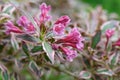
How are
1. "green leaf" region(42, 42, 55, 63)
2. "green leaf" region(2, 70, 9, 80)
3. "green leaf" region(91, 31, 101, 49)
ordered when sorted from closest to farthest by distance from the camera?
"green leaf" region(42, 42, 55, 63)
"green leaf" region(2, 70, 9, 80)
"green leaf" region(91, 31, 101, 49)

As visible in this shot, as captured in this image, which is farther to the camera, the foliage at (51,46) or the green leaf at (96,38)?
the green leaf at (96,38)

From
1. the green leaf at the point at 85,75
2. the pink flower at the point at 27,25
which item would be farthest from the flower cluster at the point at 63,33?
the green leaf at the point at 85,75

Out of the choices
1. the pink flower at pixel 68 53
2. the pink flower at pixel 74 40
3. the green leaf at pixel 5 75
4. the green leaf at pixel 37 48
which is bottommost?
the green leaf at pixel 5 75

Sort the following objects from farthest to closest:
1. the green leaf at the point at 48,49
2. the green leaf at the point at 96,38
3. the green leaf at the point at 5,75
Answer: the green leaf at the point at 96,38, the green leaf at the point at 5,75, the green leaf at the point at 48,49

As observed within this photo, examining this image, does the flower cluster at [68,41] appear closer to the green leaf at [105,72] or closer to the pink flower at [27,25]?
the pink flower at [27,25]

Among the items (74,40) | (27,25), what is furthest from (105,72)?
(27,25)

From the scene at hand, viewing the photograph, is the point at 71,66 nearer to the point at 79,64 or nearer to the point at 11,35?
the point at 79,64

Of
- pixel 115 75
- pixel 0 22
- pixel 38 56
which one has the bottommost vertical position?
pixel 115 75

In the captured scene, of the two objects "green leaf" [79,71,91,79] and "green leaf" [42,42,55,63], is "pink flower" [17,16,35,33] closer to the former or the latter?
"green leaf" [42,42,55,63]

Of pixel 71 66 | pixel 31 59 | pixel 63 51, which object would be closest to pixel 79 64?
pixel 71 66

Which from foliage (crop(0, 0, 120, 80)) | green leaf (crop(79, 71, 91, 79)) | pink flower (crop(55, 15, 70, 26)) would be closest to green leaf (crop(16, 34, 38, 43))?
foliage (crop(0, 0, 120, 80))

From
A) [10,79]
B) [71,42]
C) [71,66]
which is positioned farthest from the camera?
[71,66]
